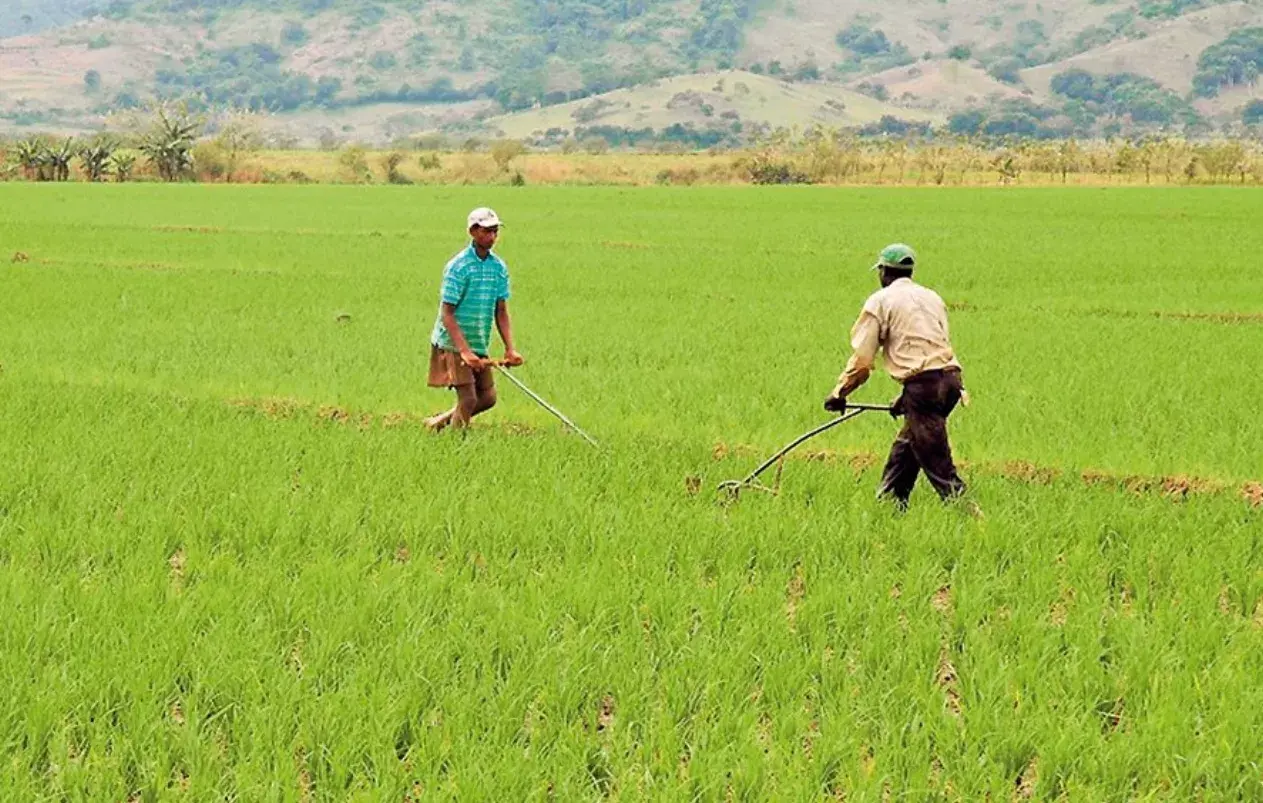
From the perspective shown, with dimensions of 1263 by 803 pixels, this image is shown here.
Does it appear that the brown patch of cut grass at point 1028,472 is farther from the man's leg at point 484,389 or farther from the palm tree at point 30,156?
the palm tree at point 30,156

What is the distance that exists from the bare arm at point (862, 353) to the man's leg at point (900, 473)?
0.47 m

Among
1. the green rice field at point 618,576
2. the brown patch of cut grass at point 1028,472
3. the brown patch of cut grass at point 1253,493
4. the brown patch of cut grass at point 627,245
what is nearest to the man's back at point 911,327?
the green rice field at point 618,576

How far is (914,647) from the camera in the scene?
4.21m

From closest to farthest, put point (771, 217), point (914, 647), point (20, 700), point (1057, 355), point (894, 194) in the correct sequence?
point (20, 700) → point (914, 647) → point (1057, 355) → point (771, 217) → point (894, 194)

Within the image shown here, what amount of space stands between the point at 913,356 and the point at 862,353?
23cm

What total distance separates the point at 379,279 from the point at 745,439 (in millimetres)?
9972

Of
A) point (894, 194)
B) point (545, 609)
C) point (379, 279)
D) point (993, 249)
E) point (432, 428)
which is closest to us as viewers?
point (545, 609)

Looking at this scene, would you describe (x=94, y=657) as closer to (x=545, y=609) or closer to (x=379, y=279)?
(x=545, y=609)

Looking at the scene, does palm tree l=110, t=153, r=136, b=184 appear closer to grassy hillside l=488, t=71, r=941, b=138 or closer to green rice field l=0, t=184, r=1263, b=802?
green rice field l=0, t=184, r=1263, b=802

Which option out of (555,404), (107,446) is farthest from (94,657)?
(555,404)

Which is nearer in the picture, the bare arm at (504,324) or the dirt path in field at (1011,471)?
the dirt path in field at (1011,471)

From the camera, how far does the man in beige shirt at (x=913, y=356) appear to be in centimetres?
561

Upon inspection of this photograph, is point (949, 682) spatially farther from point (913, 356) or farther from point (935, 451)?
point (913, 356)

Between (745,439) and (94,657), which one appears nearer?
(94,657)
